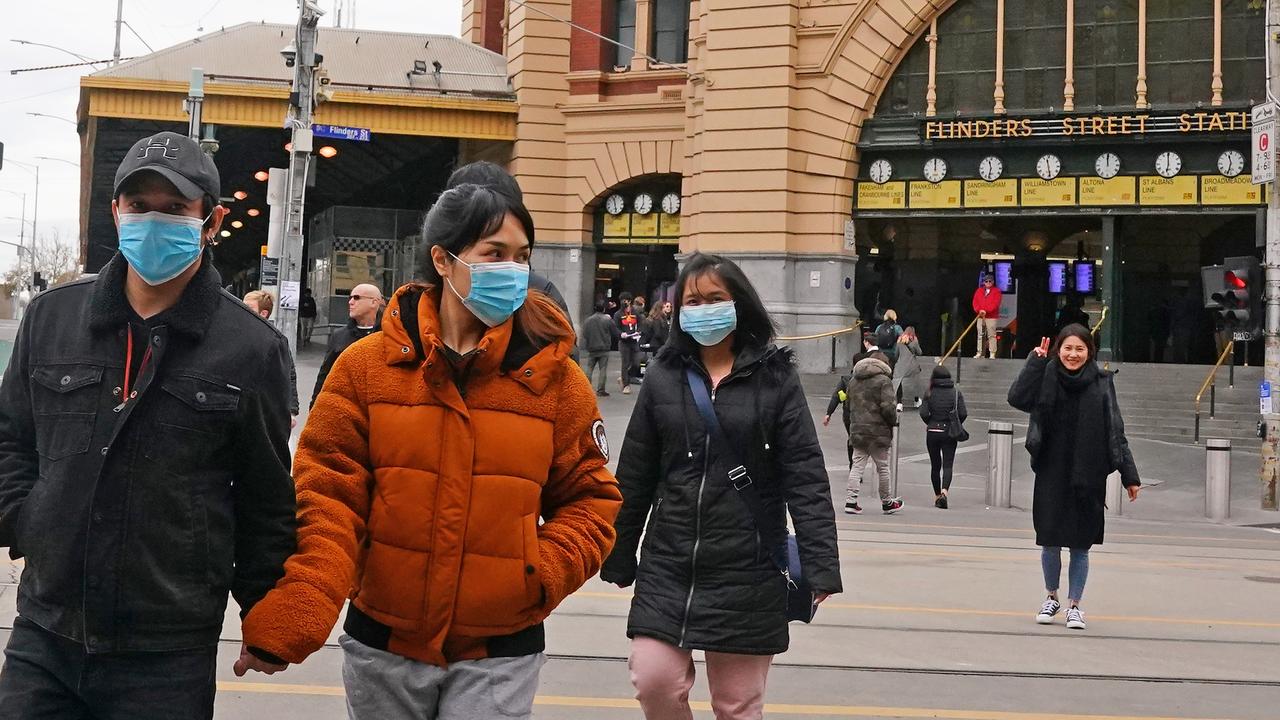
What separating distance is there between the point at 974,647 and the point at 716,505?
3528 mm

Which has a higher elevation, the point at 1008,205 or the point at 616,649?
the point at 1008,205

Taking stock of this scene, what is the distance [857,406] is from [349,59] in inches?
930

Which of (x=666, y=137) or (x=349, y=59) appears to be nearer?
(x=666, y=137)

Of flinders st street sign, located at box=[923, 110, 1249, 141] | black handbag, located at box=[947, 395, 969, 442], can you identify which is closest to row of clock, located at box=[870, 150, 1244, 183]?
flinders st street sign, located at box=[923, 110, 1249, 141]

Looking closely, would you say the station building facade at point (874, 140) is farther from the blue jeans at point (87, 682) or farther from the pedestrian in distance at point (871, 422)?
the blue jeans at point (87, 682)

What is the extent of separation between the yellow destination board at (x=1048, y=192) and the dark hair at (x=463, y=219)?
26.6 m

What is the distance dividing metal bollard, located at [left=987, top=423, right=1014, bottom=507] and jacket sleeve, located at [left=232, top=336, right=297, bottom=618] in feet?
46.4

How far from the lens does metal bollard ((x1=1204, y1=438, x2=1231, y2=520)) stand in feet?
53.2

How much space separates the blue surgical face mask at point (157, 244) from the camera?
3.22 metres

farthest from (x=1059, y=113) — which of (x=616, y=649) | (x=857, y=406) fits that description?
(x=616, y=649)

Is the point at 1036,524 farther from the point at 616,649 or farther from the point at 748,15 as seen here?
the point at 748,15

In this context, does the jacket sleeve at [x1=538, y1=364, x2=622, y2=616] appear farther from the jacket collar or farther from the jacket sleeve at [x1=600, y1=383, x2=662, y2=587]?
the jacket sleeve at [x1=600, y1=383, x2=662, y2=587]

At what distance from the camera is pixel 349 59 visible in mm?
35281

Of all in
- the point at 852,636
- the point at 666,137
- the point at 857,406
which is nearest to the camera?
the point at 852,636
